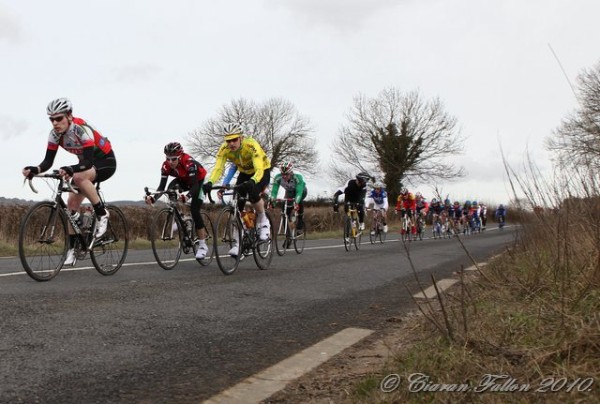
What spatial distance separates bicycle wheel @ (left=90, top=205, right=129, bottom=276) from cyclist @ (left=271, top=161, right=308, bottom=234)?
466cm

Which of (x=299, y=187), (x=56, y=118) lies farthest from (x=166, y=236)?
(x=299, y=187)

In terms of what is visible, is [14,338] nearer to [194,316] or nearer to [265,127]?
[194,316]

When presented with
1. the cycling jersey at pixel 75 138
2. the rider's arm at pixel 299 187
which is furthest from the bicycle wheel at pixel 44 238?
the rider's arm at pixel 299 187

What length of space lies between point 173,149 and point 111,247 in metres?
1.56

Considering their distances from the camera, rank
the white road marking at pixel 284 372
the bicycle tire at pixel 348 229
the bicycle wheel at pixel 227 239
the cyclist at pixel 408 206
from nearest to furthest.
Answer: the white road marking at pixel 284 372, the bicycle wheel at pixel 227 239, the bicycle tire at pixel 348 229, the cyclist at pixel 408 206

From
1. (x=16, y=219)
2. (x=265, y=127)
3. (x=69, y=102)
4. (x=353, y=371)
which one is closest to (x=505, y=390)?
(x=353, y=371)

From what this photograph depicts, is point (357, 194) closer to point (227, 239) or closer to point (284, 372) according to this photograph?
point (227, 239)

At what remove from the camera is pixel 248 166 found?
8.31m

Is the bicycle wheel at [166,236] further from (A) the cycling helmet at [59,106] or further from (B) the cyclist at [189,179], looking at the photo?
(A) the cycling helmet at [59,106]

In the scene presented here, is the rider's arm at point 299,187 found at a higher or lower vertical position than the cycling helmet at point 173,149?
lower

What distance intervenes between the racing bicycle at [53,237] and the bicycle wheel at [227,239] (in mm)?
1393

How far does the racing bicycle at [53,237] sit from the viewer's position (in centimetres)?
590

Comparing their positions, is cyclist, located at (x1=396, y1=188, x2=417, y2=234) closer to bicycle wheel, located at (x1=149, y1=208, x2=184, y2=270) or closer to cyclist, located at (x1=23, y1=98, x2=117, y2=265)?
bicycle wheel, located at (x1=149, y1=208, x2=184, y2=270)

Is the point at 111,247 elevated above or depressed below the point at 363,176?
below
